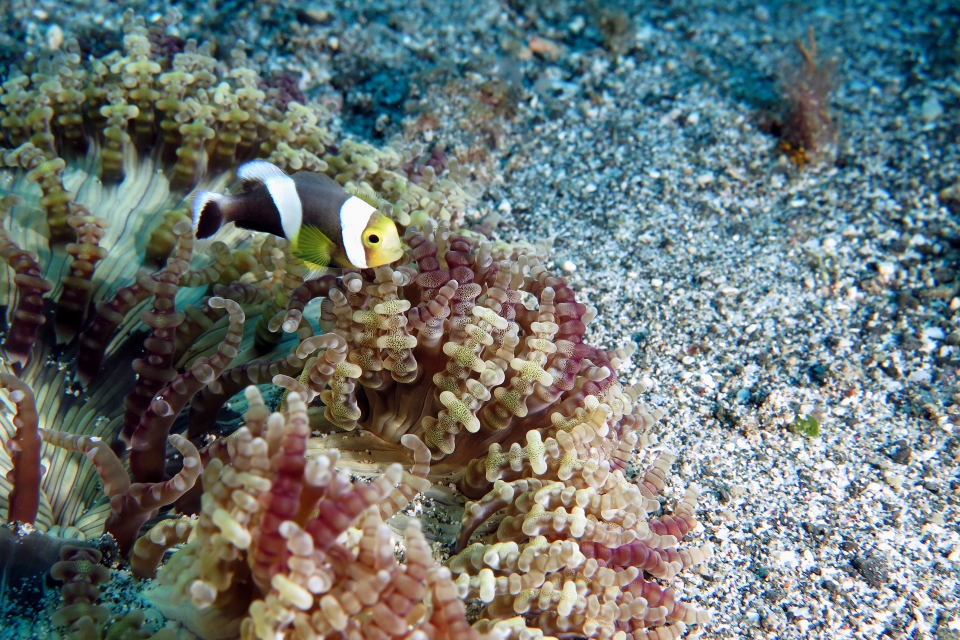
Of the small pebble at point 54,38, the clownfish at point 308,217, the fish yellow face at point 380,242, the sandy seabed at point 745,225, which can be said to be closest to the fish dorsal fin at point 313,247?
the clownfish at point 308,217

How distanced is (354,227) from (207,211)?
21.2 inches

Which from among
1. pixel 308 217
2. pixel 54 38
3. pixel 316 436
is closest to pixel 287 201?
pixel 308 217

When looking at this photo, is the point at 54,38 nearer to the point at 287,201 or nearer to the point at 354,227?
the point at 287,201

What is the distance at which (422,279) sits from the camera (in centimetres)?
229

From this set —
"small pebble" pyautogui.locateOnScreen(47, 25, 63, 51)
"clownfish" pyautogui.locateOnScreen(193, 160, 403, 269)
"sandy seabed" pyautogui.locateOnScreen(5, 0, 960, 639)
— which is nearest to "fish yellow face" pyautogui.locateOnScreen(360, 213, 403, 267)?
"clownfish" pyautogui.locateOnScreen(193, 160, 403, 269)

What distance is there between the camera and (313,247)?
7.78 ft

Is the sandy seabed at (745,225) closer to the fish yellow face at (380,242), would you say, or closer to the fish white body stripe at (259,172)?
the fish yellow face at (380,242)

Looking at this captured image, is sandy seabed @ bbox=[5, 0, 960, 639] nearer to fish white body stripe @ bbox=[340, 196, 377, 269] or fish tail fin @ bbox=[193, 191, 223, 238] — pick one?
fish white body stripe @ bbox=[340, 196, 377, 269]

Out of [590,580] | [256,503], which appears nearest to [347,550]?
[256,503]

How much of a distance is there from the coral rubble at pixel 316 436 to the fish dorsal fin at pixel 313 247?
0.08 meters

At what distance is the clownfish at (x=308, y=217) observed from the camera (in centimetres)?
227

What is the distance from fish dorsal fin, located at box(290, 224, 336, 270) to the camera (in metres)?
2.33

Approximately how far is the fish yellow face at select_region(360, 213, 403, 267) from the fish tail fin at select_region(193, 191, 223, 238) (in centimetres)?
55

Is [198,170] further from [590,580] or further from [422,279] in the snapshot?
[590,580]
